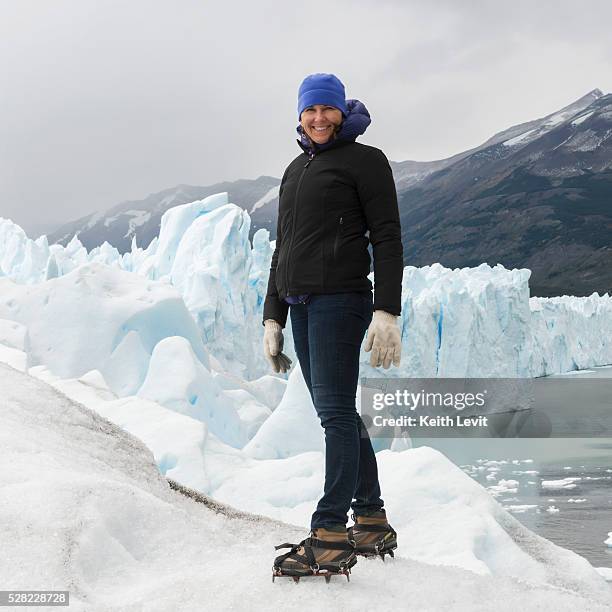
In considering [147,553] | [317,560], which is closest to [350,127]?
[317,560]

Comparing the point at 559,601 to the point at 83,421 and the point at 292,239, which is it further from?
the point at 83,421

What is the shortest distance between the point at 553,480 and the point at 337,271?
16.1 metres

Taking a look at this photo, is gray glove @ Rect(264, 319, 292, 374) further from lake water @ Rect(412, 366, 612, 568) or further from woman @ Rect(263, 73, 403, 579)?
lake water @ Rect(412, 366, 612, 568)

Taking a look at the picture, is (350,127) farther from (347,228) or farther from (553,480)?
(553,480)

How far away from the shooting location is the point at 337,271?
6.06ft

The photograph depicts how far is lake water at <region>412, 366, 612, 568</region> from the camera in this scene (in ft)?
39.3

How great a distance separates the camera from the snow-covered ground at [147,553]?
5.23 feet

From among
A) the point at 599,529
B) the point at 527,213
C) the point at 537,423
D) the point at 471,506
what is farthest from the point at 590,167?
the point at 471,506

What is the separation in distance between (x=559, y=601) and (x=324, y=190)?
1.19 meters

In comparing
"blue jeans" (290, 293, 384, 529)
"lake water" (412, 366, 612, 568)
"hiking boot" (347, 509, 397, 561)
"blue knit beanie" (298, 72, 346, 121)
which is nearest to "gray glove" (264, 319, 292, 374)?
"blue jeans" (290, 293, 384, 529)

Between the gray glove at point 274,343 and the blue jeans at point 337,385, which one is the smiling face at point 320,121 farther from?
the gray glove at point 274,343

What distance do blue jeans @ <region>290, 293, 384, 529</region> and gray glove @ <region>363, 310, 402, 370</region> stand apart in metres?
0.05

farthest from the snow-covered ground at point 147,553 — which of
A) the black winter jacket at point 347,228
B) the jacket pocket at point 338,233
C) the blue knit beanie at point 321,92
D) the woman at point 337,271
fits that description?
the blue knit beanie at point 321,92

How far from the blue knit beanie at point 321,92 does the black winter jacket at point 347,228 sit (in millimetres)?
135
